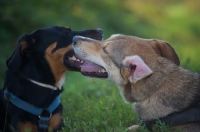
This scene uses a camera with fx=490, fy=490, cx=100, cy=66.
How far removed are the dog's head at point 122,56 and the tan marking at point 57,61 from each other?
0.25 meters

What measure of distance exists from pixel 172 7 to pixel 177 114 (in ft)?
49.3

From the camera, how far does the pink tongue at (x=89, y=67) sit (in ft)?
20.7

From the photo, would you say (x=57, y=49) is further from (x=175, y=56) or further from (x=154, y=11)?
(x=154, y=11)

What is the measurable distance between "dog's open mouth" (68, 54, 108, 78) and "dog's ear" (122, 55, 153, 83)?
1.78 feet

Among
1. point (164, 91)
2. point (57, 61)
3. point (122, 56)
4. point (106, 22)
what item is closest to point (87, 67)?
point (57, 61)

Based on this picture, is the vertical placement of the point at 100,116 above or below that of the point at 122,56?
below

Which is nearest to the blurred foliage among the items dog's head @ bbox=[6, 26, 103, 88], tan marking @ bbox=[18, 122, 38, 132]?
dog's head @ bbox=[6, 26, 103, 88]

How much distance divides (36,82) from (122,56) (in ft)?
3.83

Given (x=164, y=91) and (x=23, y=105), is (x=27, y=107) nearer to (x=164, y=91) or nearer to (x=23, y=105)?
(x=23, y=105)

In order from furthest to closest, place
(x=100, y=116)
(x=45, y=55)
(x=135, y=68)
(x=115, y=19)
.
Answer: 1. (x=115, y=19)
2. (x=100, y=116)
3. (x=45, y=55)
4. (x=135, y=68)

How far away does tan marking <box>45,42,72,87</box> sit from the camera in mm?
6402

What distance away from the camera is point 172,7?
66.1 ft

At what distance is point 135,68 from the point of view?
5.55 meters

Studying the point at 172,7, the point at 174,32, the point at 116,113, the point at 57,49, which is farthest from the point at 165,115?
the point at 172,7
